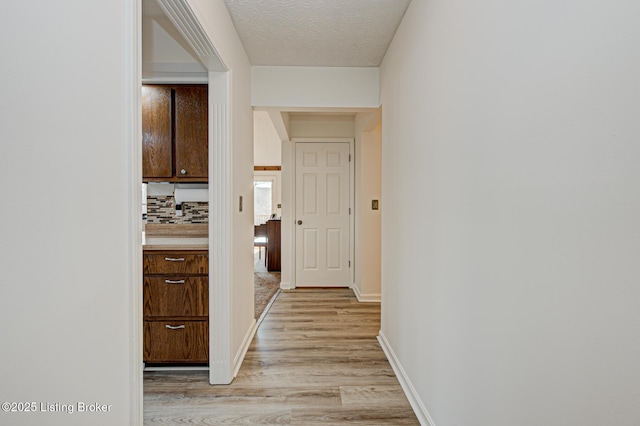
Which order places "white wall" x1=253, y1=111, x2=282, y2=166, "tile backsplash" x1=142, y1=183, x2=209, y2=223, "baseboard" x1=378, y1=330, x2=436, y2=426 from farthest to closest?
1. "white wall" x1=253, y1=111, x2=282, y2=166
2. "tile backsplash" x1=142, y1=183, x2=209, y2=223
3. "baseboard" x1=378, y1=330, x2=436, y2=426

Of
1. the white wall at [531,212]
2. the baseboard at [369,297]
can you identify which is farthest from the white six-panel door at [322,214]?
the white wall at [531,212]

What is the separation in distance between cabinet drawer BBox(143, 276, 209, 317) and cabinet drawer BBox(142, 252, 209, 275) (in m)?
0.05

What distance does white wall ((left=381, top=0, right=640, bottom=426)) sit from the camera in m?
0.67

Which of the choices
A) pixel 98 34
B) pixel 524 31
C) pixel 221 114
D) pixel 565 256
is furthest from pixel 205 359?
pixel 524 31

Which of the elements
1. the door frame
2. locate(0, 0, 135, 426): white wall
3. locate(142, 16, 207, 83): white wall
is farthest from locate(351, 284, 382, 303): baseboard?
locate(0, 0, 135, 426): white wall

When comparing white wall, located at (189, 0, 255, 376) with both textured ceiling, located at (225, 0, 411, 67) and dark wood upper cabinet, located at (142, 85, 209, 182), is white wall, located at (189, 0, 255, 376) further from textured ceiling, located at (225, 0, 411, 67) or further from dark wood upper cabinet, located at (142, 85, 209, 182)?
dark wood upper cabinet, located at (142, 85, 209, 182)

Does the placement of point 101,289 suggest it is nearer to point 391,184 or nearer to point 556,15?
point 556,15

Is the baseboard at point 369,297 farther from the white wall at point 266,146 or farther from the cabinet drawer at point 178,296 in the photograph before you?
the white wall at point 266,146

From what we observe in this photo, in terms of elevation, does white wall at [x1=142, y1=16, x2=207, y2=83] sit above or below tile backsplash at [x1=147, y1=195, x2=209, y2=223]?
above

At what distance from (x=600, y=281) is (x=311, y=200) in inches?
162

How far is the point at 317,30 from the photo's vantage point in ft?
7.88

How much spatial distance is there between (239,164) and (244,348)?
56.2 inches

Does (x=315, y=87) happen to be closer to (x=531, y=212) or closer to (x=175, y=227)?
(x=175, y=227)

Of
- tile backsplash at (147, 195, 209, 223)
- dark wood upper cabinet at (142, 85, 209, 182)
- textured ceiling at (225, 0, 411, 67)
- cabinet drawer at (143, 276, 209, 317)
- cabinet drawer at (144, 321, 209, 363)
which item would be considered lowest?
cabinet drawer at (144, 321, 209, 363)
